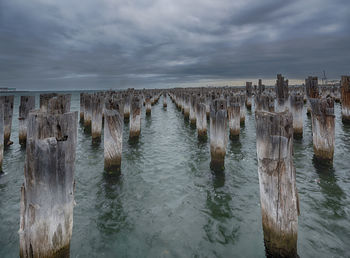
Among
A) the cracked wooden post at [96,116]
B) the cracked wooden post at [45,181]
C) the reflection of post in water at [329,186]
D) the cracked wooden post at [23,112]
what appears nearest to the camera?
the cracked wooden post at [45,181]

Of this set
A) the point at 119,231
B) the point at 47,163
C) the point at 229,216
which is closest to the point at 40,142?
the point at 47,163

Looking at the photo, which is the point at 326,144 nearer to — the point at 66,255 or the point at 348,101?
the point at 66,255

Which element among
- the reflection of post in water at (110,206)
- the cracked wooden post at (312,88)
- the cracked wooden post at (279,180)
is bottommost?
the reflection of post in water at (110,206)

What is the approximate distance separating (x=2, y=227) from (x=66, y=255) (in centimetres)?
249

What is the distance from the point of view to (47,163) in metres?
2.63

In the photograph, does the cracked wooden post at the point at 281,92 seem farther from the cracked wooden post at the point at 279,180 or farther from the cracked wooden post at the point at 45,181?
the cracked wooden post at the point at 45,181

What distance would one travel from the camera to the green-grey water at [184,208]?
3842mm

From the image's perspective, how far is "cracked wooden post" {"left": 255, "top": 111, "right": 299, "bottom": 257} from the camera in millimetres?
3023

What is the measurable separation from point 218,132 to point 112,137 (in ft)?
10.6

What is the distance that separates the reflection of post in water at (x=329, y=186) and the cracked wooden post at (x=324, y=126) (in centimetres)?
24

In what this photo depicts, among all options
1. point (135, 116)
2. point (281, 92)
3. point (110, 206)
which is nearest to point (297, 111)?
point (281, 92)

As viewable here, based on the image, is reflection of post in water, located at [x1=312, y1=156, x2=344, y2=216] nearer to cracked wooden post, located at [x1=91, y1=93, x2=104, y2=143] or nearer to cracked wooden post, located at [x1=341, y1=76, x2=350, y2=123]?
cracked wooden post, located at [x1=341, y1=76, x2=350, y2=123]

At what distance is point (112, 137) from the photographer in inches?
255

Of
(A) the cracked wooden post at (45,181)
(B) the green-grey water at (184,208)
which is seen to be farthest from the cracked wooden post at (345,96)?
(A) the cracked wooden post at (45,181)
